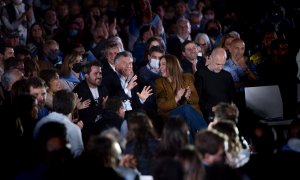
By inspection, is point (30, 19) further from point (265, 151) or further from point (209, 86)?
point (265, 151)

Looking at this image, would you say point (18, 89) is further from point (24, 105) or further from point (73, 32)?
point (73, 32)

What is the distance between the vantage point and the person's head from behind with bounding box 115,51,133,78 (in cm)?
1147

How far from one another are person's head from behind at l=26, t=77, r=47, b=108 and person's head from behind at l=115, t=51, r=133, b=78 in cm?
215

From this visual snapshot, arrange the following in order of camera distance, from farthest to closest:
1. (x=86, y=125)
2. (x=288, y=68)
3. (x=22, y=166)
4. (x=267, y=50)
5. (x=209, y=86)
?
(x=267, y=50) → (x=288, y=68) → (x=209, y=86) → (x=86, y=125) → (x=22, y=166)

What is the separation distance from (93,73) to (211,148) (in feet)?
13.1

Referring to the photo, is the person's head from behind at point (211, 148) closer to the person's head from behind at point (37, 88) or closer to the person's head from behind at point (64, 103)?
the person's head from behind at point (64, 103)

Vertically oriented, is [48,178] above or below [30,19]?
below

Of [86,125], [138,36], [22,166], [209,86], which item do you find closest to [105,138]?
[22,166]

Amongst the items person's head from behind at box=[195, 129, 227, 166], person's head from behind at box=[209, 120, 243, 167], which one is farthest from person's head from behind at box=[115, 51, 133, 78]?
person's head from behind at box=[195, 129, 227, 166]

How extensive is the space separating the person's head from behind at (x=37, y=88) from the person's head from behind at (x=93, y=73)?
4.53 feet

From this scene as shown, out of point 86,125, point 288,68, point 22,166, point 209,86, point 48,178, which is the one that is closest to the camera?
point 48,178

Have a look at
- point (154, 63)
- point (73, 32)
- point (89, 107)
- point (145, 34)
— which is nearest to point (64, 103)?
point (89, 107)

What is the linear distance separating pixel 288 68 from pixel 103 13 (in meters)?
5.29

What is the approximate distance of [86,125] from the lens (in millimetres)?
10523
